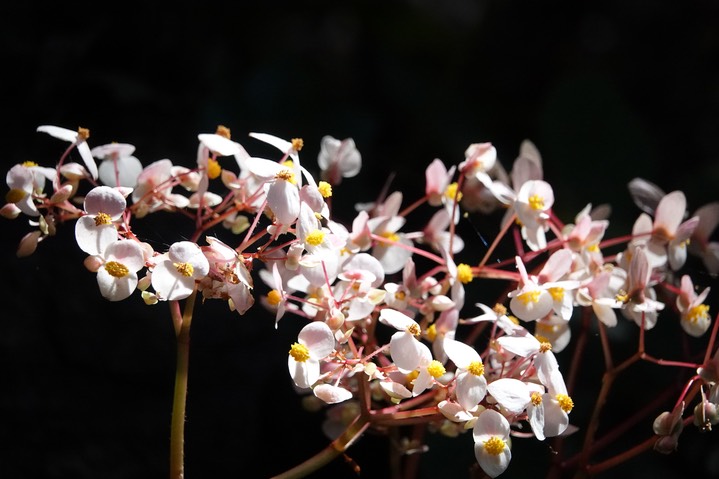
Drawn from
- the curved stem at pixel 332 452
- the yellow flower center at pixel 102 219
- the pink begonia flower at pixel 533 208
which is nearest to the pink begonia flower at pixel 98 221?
the yellow flower center at pixel 102 219

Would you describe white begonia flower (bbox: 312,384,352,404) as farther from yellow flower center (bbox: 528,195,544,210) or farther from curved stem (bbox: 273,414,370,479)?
yellow flower center (bbox: 528,195,544,210)

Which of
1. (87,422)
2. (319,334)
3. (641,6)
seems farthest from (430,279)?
(641,6)

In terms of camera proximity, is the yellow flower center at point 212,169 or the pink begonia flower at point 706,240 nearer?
the yellow flower center at point 212,169

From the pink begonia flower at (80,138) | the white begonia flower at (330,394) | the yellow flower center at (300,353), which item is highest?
the pink begonia flower at (80,138)

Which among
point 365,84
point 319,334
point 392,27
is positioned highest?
point 392,27

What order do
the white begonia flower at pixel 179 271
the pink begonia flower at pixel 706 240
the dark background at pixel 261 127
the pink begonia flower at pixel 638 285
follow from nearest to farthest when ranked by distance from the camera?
the white begonia flower at pixel 179 271, the pink begonia flower at pixel 638 285, the pink begonia flower at pixel 706 240, the dark background at pixel 261 127

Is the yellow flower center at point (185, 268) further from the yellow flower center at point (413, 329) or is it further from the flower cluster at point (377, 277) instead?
the yellow flower center at point (413, 329)

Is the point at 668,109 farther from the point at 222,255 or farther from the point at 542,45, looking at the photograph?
the point at 222,255
